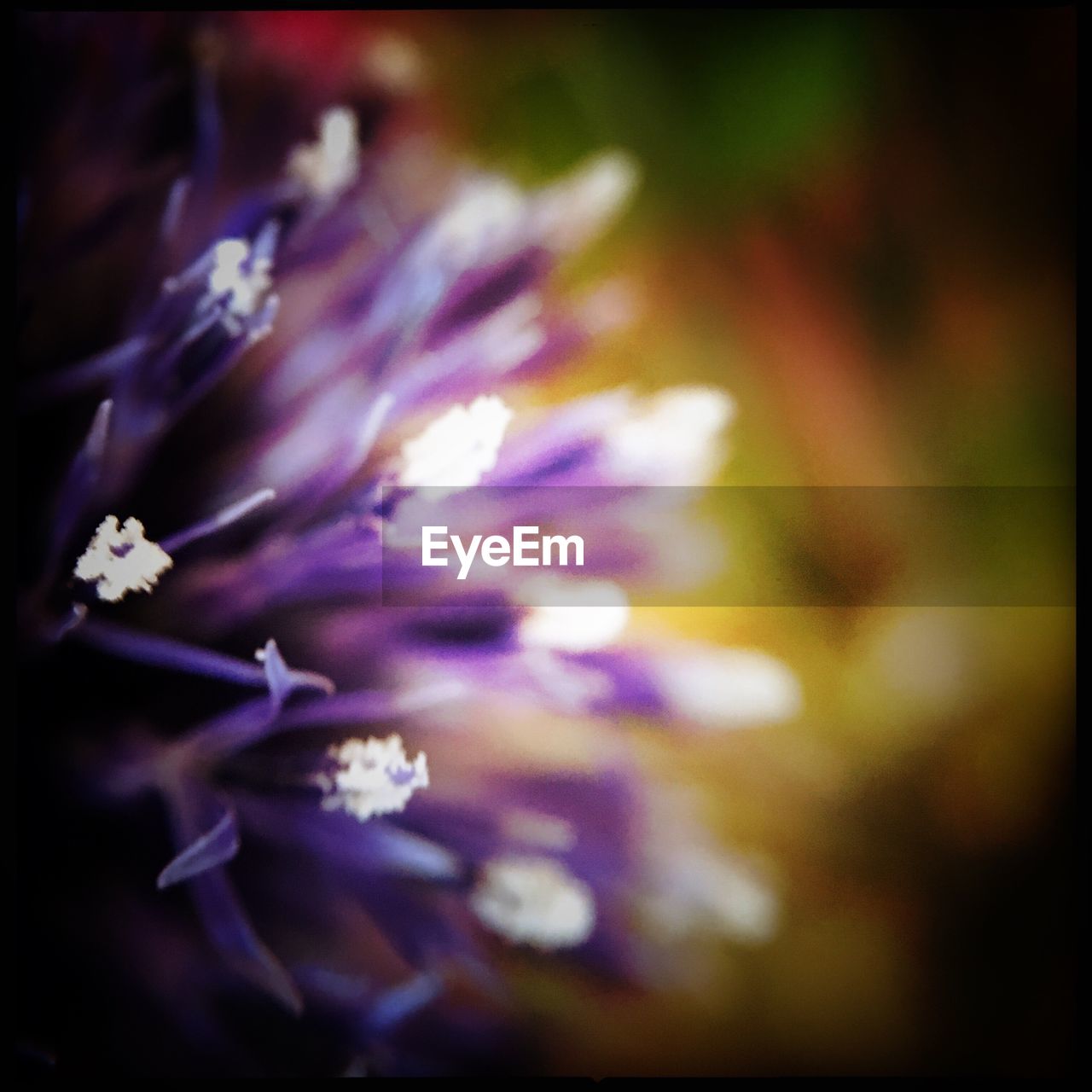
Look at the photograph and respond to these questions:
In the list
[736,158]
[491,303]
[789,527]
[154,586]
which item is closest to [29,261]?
[154,586]

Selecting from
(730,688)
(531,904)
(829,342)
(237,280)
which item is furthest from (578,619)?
(237,280)

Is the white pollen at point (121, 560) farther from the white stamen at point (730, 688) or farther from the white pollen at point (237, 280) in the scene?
the white stamen at point (730, 688)

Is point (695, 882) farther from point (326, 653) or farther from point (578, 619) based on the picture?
point (326, 653)

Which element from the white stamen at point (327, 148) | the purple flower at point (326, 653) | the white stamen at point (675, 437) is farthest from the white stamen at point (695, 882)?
the white stamen at point (327, 148)

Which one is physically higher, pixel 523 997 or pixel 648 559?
pixel 648 559

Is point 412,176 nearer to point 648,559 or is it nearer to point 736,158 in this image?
point 736,158

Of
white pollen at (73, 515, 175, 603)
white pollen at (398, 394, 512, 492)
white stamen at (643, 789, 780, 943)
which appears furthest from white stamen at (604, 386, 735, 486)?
white pollen at (73, 515, 175, 603)
